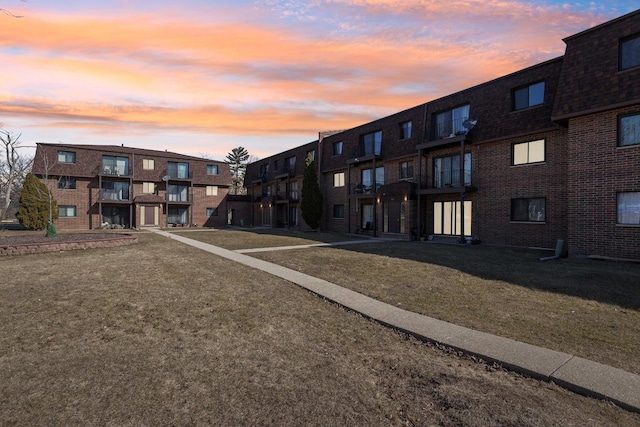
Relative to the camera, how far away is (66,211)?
3544 cm

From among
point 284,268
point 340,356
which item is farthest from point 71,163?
point 340,356

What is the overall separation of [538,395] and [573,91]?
14877 mm

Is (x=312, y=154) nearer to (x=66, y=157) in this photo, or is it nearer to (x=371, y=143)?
(x=371, y=143)

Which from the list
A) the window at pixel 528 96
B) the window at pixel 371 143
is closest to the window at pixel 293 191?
the window at pixel 371 143

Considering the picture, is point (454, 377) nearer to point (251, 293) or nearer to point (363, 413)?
point (363, 413)

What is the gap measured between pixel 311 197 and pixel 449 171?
13.4 metres

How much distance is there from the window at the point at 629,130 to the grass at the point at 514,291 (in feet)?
15.2

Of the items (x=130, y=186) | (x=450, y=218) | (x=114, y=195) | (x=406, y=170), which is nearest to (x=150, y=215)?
(x=130, y=186)

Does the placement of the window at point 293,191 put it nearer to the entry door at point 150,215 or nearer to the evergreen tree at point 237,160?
the entry door at point 150,215

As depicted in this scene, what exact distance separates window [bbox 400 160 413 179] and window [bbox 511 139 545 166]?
22.9 ft

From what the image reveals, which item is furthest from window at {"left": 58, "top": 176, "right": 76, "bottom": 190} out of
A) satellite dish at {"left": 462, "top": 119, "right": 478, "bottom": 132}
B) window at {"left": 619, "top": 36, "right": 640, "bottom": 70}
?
window at {"left": 619, "top": 36, "right": 640, "bottom": 70}

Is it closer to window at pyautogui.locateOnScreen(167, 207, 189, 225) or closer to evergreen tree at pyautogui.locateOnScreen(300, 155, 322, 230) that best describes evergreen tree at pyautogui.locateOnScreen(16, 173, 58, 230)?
window at pyautogui.locateOnScreen(167, 207, 189, 225)

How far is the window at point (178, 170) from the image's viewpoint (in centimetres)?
4156

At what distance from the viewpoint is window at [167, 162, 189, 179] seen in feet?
136
